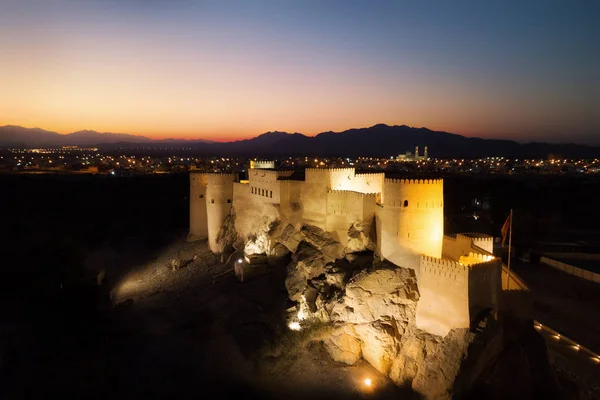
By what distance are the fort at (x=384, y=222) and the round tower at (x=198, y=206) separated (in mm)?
2019

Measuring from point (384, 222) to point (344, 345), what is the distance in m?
6.61

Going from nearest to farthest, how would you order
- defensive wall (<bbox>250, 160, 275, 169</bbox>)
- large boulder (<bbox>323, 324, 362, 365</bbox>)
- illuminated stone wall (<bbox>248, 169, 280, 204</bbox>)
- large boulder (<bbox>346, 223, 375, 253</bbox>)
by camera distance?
large boulder (<bbox>323, 324, 362, 365</bbox>) < large boulder (<bbox>346, 223, 375, 253</bbox>) < illuminated stone wall (<bbox>248, 169, 280, 204</bbox>) < defensive wall (<bbox>250, 160, 275, 169</bbox>)

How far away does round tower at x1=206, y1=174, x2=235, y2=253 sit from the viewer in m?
33.1

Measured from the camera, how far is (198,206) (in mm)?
36062

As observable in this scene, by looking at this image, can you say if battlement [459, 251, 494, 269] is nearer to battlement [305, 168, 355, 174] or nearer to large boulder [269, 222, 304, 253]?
battlement [305, 168, 355, 174]

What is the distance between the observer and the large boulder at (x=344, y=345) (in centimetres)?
1970

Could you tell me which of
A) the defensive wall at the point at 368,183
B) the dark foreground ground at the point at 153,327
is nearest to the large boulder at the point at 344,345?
the dark foreground ground at the point at 153,327

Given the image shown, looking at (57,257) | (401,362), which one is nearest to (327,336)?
(401,362)

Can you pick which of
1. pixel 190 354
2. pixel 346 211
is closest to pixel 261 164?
pixel 346 211

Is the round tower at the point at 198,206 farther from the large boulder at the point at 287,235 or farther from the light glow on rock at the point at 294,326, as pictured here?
the light glow on rock at the point at 294,326

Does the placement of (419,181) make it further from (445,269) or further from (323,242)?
(323,242)

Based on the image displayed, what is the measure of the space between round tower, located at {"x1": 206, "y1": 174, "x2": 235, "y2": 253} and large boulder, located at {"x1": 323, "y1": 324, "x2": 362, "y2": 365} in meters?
15.4

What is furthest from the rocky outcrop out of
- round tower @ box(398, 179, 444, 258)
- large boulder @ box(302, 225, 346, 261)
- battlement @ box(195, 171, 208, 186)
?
round tower @ box(398, 179, 444, 258)

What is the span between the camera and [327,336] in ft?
67.8
